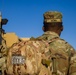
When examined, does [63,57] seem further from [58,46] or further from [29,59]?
[29,59]

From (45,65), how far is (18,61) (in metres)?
0.43

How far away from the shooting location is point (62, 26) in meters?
8.05

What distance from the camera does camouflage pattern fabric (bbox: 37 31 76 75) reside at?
7523 millimetres

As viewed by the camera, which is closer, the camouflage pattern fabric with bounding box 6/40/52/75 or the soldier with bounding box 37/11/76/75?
the camouflage pattern fabric with bounding box 6/40/52/75

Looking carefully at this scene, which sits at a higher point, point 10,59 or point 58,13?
point 58,13

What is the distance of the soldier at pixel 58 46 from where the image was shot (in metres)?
7.54

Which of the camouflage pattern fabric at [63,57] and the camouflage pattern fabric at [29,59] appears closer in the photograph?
the camouflage pattern fabric at [29,59]

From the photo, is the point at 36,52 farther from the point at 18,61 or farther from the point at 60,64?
the point at 60,64

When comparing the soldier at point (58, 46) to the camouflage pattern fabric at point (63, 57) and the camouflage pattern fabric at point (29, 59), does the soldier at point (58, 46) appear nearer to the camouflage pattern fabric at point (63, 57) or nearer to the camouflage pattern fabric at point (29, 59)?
the camouflage pattern fabric at point (63, 57)

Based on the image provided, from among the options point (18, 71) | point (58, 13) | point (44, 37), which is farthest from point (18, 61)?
point (58, 13)

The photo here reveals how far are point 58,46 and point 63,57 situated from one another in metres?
0.21

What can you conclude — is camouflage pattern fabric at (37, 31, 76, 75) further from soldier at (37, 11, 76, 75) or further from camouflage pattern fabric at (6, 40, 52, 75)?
camouflage pattern fabric at (6, 40, 52, 75)

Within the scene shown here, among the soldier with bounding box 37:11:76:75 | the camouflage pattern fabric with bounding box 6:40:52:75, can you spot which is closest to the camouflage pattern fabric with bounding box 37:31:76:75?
the soldier with bounding box 37:11:76:75

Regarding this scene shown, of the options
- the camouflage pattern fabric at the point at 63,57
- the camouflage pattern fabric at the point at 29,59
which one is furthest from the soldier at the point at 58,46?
the camouflage pattern fabric at the point at 29,59
